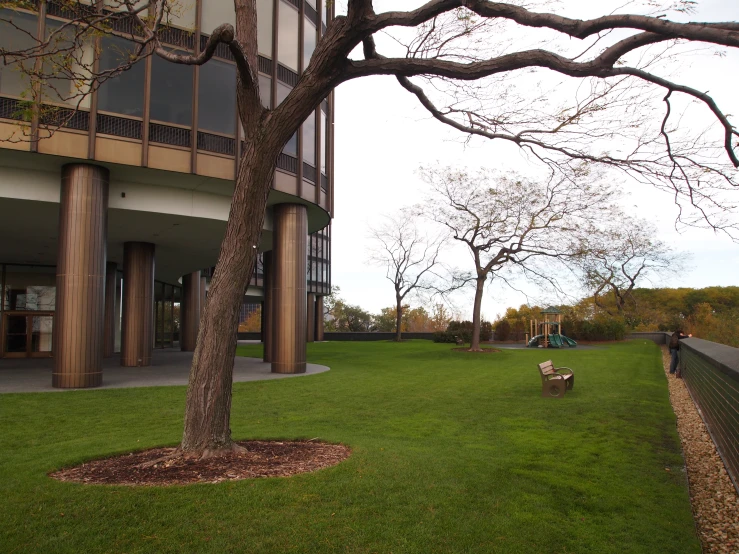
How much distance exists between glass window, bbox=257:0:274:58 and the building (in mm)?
43

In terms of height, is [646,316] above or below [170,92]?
below

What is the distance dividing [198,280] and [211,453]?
101 ft

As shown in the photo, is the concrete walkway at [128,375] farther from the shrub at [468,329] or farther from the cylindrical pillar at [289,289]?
the shrub at [468,329]

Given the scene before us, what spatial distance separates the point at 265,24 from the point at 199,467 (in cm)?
1634

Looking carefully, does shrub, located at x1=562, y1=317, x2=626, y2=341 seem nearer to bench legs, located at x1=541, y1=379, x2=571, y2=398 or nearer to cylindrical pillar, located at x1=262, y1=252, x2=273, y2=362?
cylindrical pillar, located at x1=262, y1=252, x2=273, y2=362

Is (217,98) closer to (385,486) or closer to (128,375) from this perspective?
(128,375)

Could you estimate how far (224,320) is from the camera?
6.21 metres

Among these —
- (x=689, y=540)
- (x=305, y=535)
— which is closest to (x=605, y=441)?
(x=689, y=540)

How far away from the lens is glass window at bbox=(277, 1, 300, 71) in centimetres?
1870

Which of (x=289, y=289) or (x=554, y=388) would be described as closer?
(x=554, y=388)

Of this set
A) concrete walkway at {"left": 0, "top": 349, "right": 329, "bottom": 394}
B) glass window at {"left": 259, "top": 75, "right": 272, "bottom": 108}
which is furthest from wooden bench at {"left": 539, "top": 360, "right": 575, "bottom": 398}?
glass window at {"left": 259, "top": 75, "right": 272, "bottom": 108}

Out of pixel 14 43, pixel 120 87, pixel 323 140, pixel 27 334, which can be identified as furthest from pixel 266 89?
pixel 27 334

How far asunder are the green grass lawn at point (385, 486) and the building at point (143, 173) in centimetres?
426

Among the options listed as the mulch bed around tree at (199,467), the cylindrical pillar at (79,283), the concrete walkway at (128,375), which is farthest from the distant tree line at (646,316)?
the cylindrical pillar at (79,283)
